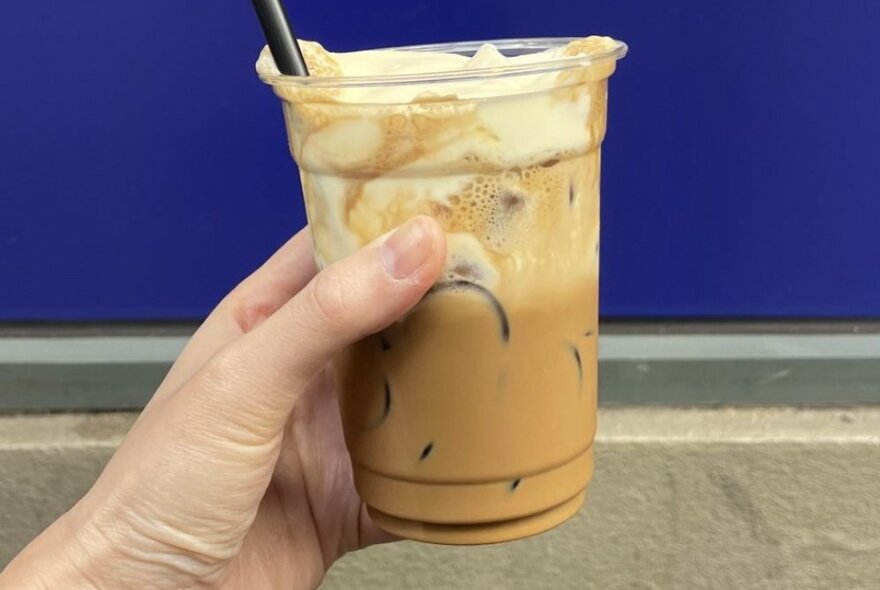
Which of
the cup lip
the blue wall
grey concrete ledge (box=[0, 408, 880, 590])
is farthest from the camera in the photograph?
grey concrete ledge (box=[0, 408, 880, 590])

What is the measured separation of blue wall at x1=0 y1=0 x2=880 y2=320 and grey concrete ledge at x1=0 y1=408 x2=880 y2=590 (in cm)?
20

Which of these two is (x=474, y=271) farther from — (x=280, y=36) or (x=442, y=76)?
(x=280, y=36)

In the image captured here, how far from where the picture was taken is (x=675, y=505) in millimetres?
1550

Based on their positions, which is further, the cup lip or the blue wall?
the blue wall

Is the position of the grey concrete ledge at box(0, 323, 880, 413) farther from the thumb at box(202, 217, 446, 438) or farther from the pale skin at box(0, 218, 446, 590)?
the thumb at box(202, 217, 446, 438)

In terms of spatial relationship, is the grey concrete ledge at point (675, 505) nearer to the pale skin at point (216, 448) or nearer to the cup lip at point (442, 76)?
the pale skin at point (216, 448)

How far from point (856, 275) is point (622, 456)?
476mm

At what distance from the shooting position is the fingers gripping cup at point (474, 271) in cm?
76

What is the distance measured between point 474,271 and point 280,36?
0.88ft

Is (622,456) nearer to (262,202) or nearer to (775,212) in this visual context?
(775,212)

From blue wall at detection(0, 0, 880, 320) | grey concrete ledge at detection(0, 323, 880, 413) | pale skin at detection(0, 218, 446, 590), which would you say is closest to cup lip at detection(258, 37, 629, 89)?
pale skin at detection(0, 218, 446, 590)

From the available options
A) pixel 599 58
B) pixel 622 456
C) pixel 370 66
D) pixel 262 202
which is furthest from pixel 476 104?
pixel 622 456

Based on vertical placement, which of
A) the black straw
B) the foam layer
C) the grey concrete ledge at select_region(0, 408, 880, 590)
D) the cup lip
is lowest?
the grey concrete ledge at select_region(0, 408, 880, 590)

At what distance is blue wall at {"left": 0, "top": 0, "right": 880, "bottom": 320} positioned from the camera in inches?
54.0
